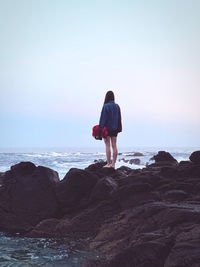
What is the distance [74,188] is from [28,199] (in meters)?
1.17

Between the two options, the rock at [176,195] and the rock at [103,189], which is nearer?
the rock at [176,195]

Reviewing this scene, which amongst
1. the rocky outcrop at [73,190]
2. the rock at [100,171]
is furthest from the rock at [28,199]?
the rock at [100,171]

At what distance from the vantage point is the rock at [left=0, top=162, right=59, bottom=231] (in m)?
6.93

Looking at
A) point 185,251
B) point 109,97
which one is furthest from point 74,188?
point 185,251

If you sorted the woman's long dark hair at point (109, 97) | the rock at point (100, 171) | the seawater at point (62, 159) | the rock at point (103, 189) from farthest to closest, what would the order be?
1. the seawater at point (62, 159)
2. the woman's long dark hair at point (109, 97)
3. the rock at point (100, 171)
4. the rock at point (103, 189)

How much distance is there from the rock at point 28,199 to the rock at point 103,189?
102 centimetres

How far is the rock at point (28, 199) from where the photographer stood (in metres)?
6.93

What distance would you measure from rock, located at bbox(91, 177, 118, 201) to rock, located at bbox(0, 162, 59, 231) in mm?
1022

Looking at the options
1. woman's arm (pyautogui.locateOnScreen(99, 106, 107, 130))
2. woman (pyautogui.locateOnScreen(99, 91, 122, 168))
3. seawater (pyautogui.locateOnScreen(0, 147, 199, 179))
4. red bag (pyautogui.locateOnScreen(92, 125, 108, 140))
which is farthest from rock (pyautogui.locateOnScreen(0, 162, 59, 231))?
seawater (pyautogui.locateOnScreen(0, 147, 199, 179))

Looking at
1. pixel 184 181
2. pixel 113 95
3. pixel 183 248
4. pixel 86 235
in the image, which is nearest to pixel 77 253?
pixel 86 235

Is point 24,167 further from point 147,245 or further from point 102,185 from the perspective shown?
point 147,245

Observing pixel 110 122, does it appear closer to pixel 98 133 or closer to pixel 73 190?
pixel 98 133

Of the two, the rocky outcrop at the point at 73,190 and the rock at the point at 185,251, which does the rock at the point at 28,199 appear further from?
the rock at the point at 185,251

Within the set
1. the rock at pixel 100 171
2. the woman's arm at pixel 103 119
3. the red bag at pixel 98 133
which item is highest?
the woman's arm at pixel 103 119
